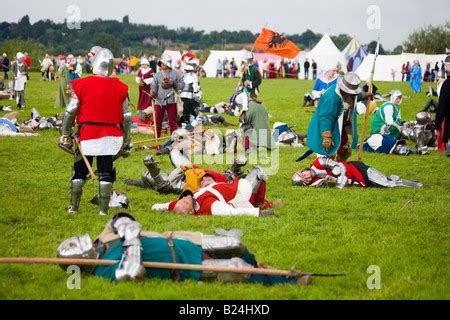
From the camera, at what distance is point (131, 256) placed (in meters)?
5.60

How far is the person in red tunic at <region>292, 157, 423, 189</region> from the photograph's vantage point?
36.1ft

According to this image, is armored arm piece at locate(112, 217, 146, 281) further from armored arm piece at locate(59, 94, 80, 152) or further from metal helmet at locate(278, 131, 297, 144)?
metal helmet at locate(278, 131, 297, 144)

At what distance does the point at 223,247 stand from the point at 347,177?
556 cm

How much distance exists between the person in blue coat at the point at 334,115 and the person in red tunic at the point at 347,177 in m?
0.22

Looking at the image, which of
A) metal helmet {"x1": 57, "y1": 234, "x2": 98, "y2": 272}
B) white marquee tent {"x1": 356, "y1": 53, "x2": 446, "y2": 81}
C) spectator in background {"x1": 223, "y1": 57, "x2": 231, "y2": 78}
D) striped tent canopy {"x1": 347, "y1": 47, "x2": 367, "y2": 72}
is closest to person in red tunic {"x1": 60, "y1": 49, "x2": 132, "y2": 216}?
metal helmet {"x1": 57, "y1": 234, "x2": 98, "y2": 272}

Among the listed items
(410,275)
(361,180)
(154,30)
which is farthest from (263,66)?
(154,30)

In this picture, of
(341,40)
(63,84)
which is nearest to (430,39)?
(341,40)

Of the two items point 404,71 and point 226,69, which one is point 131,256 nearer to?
point 404,71

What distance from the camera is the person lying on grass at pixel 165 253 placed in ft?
18.7

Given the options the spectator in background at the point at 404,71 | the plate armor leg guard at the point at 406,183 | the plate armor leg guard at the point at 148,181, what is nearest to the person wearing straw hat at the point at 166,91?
the plate armor leg guard at the point at 148,181

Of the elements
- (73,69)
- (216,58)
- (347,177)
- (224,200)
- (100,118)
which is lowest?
(347,177)

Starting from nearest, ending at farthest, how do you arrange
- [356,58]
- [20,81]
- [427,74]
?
[20,81]
[356,58]
[427,74]
